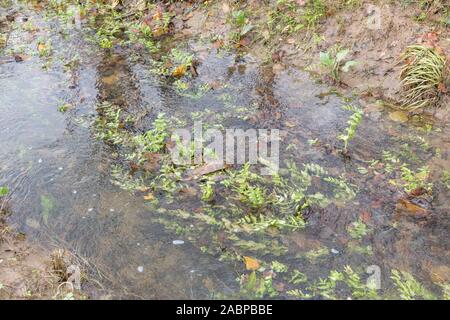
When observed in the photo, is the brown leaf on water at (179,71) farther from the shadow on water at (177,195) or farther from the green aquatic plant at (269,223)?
the green aquatic plant at (269,223)

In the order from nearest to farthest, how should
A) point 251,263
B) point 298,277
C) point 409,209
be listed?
point 298,277, point 251,263, point 409,209

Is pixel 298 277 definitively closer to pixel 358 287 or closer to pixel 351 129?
pixel 358 287

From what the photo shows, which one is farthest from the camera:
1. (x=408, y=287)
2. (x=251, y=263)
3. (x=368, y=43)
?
(x=368, y=43)

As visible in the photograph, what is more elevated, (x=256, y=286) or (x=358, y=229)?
(x=358, y=229)

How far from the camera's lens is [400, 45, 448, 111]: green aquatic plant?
585 centimetres

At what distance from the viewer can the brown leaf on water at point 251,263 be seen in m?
4.02

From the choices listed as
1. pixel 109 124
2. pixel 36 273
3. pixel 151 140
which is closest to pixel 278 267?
pixel 36 273

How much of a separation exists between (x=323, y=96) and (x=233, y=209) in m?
2.89

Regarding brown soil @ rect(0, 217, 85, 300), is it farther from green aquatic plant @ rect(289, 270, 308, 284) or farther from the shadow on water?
green aquatic plant @ rect(289, 270, 308, 284)

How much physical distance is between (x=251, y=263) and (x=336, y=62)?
13.0ft

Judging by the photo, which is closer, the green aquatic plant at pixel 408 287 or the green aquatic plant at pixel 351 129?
the green aquatic plant at pixel 408 287

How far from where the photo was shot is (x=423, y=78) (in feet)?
19.4

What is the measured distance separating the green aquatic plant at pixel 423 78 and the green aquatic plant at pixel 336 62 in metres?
0.85

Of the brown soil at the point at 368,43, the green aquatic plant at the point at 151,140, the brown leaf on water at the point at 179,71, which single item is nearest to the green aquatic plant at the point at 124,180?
the green aquatic plant at the point at 151,140
